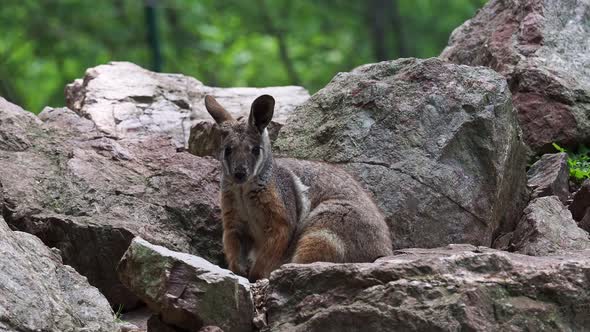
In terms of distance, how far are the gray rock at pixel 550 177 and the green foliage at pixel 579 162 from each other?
172 mm

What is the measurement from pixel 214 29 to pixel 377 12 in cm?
334

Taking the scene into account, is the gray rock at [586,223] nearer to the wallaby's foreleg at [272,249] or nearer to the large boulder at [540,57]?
the large boulder at [540,57]

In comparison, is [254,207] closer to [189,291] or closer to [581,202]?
[189,291]

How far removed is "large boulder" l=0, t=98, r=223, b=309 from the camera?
8266mm

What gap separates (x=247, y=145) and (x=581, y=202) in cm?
303

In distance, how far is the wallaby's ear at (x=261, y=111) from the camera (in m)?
8.35

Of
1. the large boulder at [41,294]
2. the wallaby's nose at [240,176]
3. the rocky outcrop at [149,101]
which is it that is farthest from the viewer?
the rocky outcrop at [149,101]

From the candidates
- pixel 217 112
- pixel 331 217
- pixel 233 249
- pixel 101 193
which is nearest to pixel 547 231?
pixel 331 217

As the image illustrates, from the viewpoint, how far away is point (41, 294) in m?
6.42

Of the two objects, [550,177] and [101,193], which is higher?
[550,177]

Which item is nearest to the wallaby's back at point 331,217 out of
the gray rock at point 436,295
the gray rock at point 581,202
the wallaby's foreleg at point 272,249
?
the wallaby's foreleg at point 272,249

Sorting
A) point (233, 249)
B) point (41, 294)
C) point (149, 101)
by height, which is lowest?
point (41, 294)

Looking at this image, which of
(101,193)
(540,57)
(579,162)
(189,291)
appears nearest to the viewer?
(189,291)

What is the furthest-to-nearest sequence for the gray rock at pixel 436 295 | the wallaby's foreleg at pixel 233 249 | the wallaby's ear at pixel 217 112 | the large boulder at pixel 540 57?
the large boulder at pixel 540 57 < the wallaby's ear at pixel 217 112 < the wallaby's foreleg at pixel 233 249 < the gray rock at pixel 436 295
